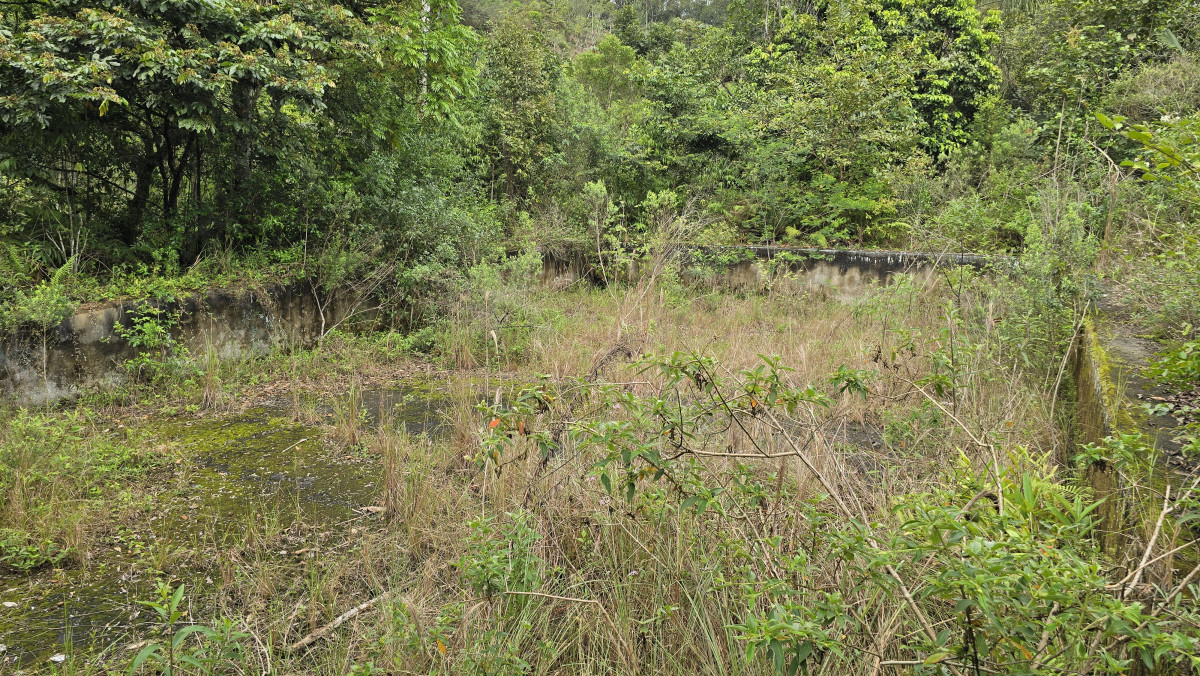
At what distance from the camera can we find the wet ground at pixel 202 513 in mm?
2449

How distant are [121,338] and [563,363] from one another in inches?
144

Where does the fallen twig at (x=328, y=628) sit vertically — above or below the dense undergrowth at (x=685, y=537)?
below

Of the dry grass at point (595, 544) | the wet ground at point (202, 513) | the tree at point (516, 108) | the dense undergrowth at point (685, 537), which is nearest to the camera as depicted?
the dense undergrowth at point (685, 537)

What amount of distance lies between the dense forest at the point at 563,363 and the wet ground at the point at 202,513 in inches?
1.1

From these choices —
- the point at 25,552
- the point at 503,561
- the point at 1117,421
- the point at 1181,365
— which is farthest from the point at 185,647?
the point at 1117,421

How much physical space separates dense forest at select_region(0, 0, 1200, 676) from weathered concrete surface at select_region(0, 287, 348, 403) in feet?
0.12

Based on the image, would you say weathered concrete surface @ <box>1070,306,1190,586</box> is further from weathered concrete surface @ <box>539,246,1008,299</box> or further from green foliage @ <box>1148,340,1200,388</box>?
weathered concrete surface @ <box>539,246,1008,299</box>

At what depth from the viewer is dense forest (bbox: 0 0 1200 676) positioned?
1781 millimetres

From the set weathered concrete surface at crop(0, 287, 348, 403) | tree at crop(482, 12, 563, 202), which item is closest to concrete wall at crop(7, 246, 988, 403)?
weathered concrete surface at crop(0, 287, 348, 403)

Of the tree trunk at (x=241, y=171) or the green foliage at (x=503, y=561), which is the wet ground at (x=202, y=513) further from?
the tree trunk at (x=241, y=171)

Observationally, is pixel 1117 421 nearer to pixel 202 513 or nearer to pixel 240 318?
pixel 202 513

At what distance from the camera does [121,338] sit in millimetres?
5094

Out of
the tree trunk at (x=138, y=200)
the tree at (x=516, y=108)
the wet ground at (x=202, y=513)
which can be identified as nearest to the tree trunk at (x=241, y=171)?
the tree trunk at (x=138, y=200)

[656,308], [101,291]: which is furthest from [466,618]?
[101,291]
